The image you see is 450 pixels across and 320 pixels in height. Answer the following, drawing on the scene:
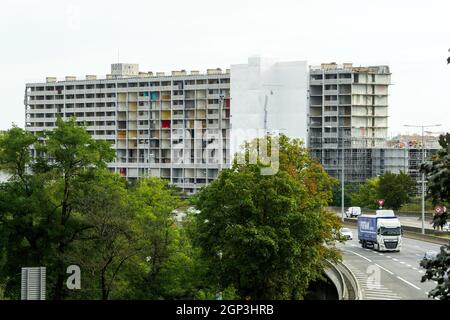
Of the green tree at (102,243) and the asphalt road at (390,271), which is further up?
the green tree at (102,243)

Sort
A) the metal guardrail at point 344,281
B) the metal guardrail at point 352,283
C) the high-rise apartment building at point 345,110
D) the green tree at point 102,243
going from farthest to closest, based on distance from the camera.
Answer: the high-rise apartment building at point 345,110, the metal guardrail at point 344,281, the metal guardrail at point 352,283, the green tree at point 102,243

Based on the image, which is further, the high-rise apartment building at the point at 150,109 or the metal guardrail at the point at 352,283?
the high-rise apartment building at the point at 150,109

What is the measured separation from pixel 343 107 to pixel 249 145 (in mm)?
60814

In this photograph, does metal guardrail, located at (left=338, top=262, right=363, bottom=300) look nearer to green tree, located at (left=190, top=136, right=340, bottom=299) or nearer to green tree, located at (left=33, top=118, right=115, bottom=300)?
green tree, located at (left=190, top=136, right=340, bottom=299)

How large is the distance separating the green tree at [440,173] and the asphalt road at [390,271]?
16.2 m

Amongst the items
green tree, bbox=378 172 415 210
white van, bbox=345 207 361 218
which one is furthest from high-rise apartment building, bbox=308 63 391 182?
white van, bbox=345 207 361 218

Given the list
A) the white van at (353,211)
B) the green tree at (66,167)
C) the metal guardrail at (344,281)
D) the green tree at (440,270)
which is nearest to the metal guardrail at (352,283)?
the metal guardrail at (344,281)

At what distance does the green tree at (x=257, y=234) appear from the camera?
2491 centimetres

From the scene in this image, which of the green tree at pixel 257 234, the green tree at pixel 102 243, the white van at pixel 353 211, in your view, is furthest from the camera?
the white van at pixel 353 211

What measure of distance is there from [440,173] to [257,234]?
17339 millimetres

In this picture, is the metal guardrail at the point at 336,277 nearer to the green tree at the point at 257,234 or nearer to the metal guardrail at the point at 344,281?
the metal guardrail at the point at 344,281

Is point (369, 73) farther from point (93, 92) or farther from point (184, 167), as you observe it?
point (93, 92)
